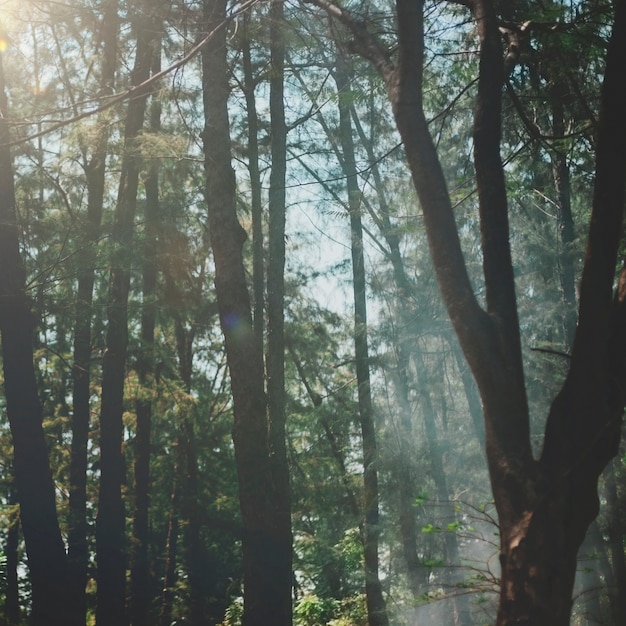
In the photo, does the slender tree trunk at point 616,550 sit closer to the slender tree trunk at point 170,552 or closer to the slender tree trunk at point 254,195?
the slender tree trunk at point 254,195

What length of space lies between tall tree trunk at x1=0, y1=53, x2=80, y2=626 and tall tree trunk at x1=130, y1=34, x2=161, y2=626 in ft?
12.3

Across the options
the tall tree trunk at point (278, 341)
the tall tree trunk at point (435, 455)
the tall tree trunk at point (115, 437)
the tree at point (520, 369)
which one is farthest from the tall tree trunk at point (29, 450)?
the tall tree trunk at point (435, 455)

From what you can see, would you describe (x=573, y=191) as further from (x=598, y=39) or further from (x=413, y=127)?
(x=413, y=127)

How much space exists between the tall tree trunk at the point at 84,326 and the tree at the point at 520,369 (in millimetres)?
7897

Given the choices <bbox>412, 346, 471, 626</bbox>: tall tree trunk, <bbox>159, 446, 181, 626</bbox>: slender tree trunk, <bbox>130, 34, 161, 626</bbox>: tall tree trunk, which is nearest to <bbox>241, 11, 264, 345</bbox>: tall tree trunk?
<bbox>130, 34, 161, 626</bbox>: tall tree trunk

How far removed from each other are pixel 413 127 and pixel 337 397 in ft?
49.2

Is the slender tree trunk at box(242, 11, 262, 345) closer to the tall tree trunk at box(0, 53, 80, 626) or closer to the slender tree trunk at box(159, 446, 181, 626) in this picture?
the tall tree trunk at box(0, 53, 80, 626)

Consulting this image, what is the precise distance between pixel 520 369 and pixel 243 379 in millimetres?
3666

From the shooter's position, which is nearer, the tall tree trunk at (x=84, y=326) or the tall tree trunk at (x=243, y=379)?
the tall tree trunk at (x=243, y=379)

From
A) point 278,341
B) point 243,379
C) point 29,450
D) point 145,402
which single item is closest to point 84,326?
point 145,402

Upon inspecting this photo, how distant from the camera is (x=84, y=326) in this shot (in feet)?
42.8

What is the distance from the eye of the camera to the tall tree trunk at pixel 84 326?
11.6 metres

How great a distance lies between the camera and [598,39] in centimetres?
522

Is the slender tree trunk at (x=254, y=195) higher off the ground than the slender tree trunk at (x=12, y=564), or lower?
higher
